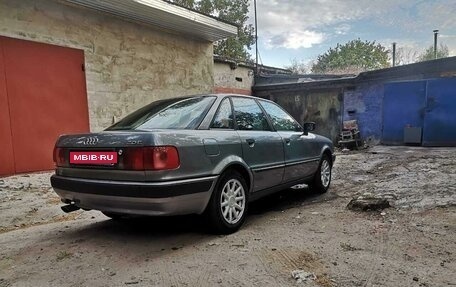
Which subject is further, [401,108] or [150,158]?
[401,108]

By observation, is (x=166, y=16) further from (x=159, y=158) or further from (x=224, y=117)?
(x=159, y=158)

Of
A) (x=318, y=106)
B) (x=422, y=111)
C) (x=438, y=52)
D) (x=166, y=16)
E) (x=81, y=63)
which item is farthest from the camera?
(x=438, y=52)

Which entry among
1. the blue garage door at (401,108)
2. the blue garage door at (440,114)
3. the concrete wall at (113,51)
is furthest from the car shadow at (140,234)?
the blue garage door at (401,108)

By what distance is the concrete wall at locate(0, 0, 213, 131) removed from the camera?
7.43m

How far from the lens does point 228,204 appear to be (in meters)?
3.62

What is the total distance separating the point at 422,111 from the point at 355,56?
25308mm

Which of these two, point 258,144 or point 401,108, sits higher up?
point 401,108

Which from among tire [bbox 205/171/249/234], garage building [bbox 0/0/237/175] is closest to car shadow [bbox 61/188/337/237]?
tire [bbox 205/171/249/234]

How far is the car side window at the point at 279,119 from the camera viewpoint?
4.79 meters

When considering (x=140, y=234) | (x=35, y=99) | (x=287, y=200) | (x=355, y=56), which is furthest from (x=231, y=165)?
(x=355, y=56)

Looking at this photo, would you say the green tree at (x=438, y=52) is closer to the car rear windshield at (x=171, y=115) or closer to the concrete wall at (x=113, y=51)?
the concrete wall at (x=113, y=51)

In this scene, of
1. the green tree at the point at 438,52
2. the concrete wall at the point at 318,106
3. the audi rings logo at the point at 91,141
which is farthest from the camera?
the green tree at the point at 438,52

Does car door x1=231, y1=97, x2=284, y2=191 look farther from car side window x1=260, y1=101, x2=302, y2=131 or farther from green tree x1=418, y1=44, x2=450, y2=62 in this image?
green tree x1=418, y1=44, x2=450, y2=62

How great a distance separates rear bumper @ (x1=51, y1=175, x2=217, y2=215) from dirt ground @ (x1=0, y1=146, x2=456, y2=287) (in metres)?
0.39
